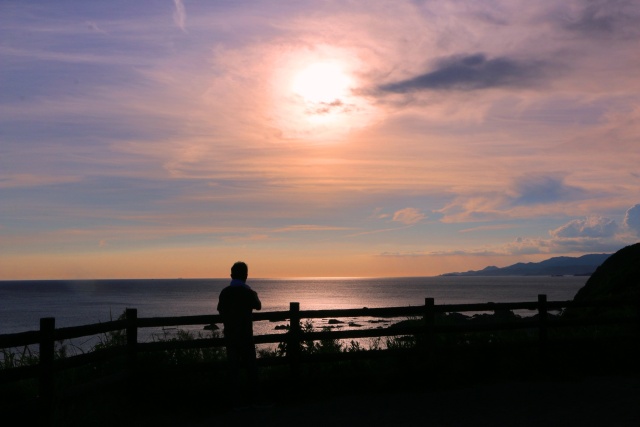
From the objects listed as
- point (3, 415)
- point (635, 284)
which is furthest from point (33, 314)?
point (3, 415)

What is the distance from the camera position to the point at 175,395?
1118 cm

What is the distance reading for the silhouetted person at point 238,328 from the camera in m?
10.8

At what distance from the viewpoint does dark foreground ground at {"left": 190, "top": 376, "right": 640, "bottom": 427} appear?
9.57 m

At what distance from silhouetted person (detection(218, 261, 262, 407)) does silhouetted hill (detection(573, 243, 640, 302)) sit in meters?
13.7

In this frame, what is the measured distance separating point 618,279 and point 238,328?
66.3ft

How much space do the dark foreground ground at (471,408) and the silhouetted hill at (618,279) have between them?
10.2 metres

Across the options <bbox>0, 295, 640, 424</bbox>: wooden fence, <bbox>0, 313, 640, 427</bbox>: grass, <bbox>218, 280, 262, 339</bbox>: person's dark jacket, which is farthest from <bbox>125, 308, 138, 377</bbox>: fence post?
<bbox>218, 280, 262, 339</bbox>: person's dark jacket

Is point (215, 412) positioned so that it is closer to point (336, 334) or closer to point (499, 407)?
point (336, 334)

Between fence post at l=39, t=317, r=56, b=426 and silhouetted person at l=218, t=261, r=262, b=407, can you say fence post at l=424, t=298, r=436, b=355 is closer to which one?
silhouetted person at l=218, t=261, r=262, b=407

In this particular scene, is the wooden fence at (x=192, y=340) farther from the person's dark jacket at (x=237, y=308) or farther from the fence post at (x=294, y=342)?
the person's dark jacket at (x=237, y=308)

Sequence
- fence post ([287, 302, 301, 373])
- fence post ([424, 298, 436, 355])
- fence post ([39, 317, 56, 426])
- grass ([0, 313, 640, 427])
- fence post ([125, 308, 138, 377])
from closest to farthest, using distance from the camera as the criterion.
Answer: fence post ([39, 317, 56, 426])
grass ([0, 313, 640, 427])
fence post ([125, 308, 138, 377])
fence post ([287, 302, 301, 373])
fence post ([424, 298, 436, 355])

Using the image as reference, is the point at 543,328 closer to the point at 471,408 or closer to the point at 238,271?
the point at 471,408

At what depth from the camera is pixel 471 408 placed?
34.4ft

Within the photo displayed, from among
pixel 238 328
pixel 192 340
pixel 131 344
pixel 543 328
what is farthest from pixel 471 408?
pixel 131 344
